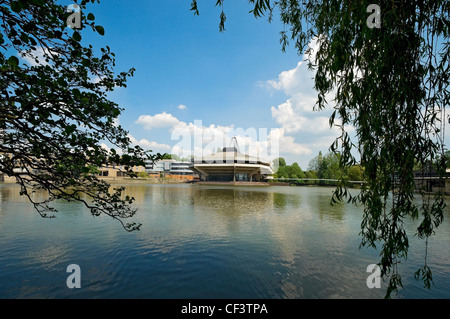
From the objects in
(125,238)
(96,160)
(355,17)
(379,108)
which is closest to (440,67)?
(379,108)

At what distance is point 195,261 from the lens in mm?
7043

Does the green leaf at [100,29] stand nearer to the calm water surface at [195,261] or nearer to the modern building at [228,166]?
the calm water surface at [195,261]

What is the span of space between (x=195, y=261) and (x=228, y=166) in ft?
261

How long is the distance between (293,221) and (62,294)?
11.3 m

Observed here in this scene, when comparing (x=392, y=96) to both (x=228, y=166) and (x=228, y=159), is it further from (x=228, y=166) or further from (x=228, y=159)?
(x=228, y=159)

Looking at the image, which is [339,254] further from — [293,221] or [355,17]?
[355,17]

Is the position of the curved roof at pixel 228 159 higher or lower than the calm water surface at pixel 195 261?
higher

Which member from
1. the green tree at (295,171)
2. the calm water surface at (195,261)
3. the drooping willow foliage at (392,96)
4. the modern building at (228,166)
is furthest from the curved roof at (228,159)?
the drooping willow foliage at (392,96)

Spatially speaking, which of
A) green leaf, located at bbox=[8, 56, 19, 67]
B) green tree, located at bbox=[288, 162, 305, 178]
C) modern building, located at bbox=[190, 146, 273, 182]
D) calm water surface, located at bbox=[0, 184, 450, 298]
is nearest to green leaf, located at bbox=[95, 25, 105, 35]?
green leaf, located at bbox=[8, 56, 19, 67]

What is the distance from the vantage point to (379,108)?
387 cm

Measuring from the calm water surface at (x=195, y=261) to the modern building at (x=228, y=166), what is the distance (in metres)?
75.0

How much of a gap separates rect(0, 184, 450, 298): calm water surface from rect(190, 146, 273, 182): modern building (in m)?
75.0

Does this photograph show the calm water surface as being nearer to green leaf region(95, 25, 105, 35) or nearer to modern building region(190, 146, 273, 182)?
green leaf region(95, 25, 105, 35)

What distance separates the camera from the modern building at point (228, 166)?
8762 cm
